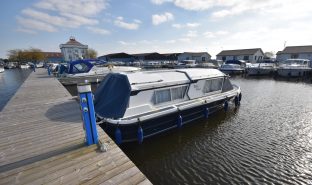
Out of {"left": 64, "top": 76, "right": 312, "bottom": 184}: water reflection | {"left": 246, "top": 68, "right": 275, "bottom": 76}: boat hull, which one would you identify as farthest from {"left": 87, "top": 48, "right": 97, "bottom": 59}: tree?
{"left": 64, "top": 76, "right": 312, "bottom": 184}: water reflection

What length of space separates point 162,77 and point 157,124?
99.0 inches

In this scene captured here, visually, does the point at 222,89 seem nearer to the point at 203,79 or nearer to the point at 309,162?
the point at 203,79

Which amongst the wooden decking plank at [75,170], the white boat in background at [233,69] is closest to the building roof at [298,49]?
the white boat in background at [233,69]

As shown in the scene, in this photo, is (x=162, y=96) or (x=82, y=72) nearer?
(x=162, y=96)

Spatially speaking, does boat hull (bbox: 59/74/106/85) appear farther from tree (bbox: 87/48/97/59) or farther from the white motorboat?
tree (bbox: 87/48/97/59)

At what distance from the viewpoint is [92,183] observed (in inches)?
140

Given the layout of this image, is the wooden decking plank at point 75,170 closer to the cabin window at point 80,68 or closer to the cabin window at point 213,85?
the cabin window at point 213,85

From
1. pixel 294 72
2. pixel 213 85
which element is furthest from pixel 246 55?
pixel 213 85

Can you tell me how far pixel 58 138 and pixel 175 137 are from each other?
506 centimetres

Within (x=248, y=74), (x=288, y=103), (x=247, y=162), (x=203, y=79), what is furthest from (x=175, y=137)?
(x=248, y=74)

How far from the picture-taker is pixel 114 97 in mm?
7695

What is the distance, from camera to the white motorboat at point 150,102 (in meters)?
7.13

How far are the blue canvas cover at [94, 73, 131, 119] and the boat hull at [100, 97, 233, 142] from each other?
53 cm

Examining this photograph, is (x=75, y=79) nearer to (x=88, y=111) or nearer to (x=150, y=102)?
(x=150, y=102)
